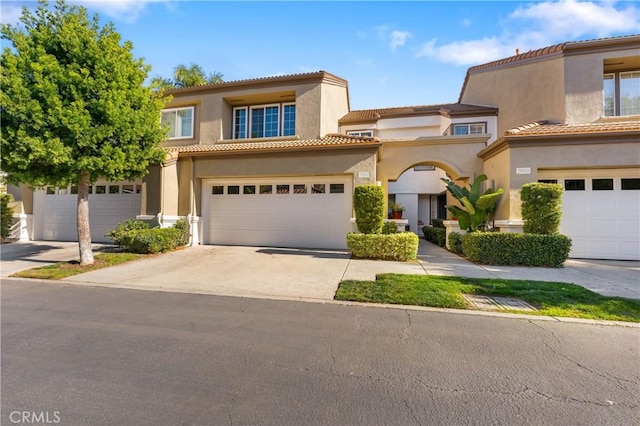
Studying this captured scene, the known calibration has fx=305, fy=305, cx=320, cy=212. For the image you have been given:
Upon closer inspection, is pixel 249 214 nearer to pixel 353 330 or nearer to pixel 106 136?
pixel 106 136

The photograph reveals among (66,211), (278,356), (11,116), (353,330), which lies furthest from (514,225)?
(66,211)

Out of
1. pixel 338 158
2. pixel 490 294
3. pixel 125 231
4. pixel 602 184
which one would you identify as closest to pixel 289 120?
pixel 338 158

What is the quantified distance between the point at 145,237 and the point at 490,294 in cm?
1071

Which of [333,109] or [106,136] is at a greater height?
[333,109]

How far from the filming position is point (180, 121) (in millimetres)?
16438

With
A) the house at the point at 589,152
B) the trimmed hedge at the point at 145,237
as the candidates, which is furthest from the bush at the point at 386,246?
the trimmed hedge at the point at 145,237

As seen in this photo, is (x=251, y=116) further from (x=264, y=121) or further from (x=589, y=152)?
(x=589, y=152)

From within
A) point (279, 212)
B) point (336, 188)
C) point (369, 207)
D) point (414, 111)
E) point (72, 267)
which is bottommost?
point (72, 267)

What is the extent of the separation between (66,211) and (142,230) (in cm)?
621

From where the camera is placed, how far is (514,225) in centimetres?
1027

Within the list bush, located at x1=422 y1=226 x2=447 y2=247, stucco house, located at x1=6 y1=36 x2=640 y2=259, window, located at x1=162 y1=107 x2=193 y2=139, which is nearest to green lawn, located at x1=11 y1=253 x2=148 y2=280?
stucco house, located at x1=6 y1=36 x2=640 y2=259

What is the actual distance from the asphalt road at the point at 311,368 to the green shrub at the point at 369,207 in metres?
5.31

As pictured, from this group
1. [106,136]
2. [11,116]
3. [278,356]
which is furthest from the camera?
[106,136]

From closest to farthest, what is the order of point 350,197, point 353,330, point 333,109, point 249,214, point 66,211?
point 353,330
point 350,197
point 249,214
point 66,211
point 333,109
